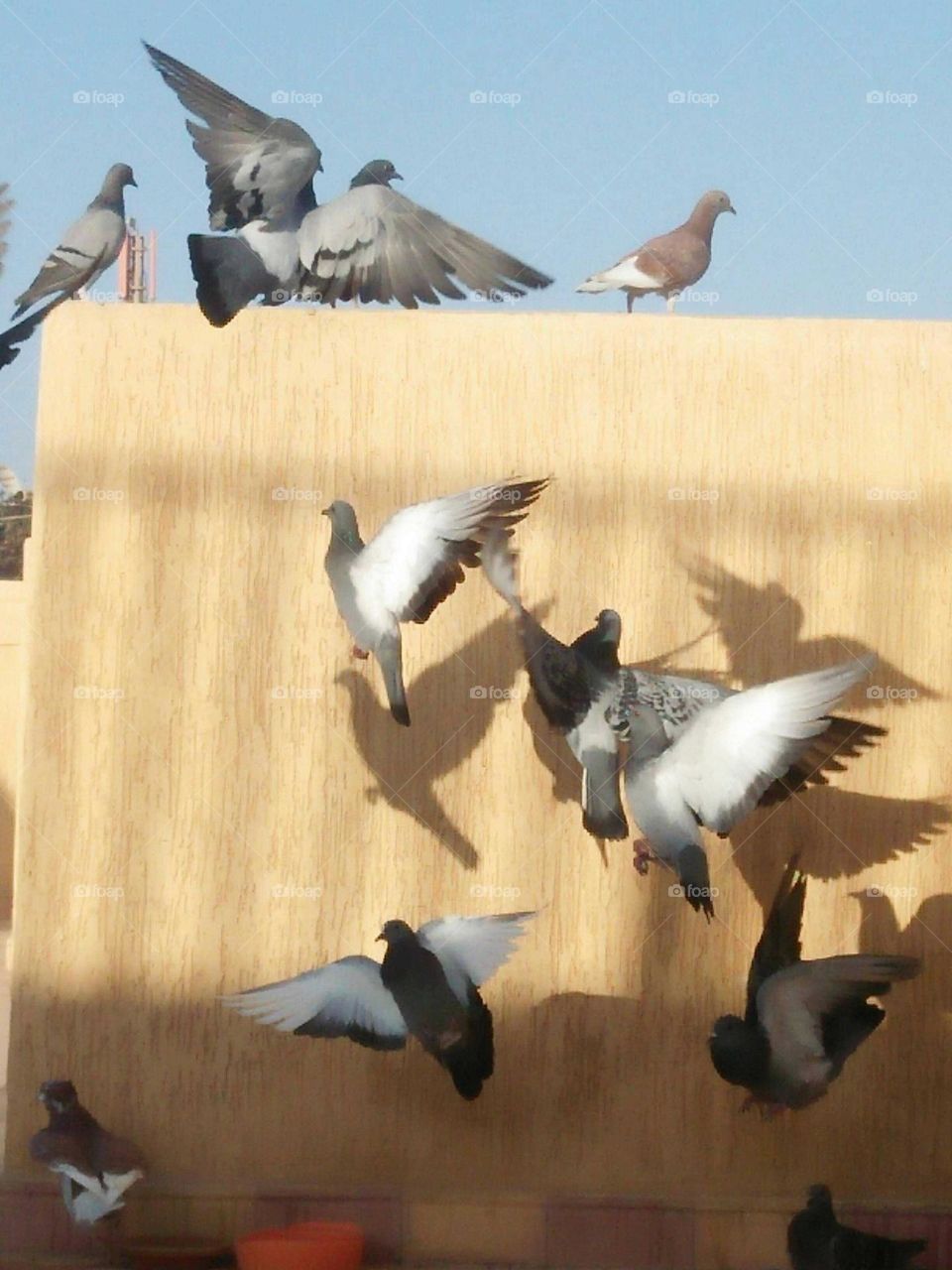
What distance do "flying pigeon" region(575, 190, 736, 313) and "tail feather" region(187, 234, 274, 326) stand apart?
854 mm

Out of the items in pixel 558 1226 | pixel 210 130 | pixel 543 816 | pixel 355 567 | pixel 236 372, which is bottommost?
pixel 558 1226

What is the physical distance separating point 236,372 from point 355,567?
661 mm

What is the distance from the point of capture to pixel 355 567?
3.57 meters

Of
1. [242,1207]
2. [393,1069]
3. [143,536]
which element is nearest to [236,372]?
[143,536]

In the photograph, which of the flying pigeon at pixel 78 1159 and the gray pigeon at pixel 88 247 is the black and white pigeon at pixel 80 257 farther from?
the flying pigeon at pixel 78 1159

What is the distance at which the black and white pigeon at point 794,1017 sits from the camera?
3561mm

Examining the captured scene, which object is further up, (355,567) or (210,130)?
(210,130)

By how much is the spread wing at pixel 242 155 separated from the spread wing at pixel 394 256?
0.08 metres

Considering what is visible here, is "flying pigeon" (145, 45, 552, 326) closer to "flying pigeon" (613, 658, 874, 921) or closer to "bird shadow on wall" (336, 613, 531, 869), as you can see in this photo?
"bird shadow on wall" (336, 613, 531, 869)

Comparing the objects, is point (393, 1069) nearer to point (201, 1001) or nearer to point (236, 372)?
point (201, 1001)

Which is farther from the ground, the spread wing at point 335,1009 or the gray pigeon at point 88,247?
the gray pigeon at point 88,247

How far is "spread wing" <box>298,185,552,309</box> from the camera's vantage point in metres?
3.90

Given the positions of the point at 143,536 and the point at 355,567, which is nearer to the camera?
the point at 355,567

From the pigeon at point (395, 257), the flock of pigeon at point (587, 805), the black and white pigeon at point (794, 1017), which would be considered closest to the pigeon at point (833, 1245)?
the flock of pigeon at point (587, 805)
